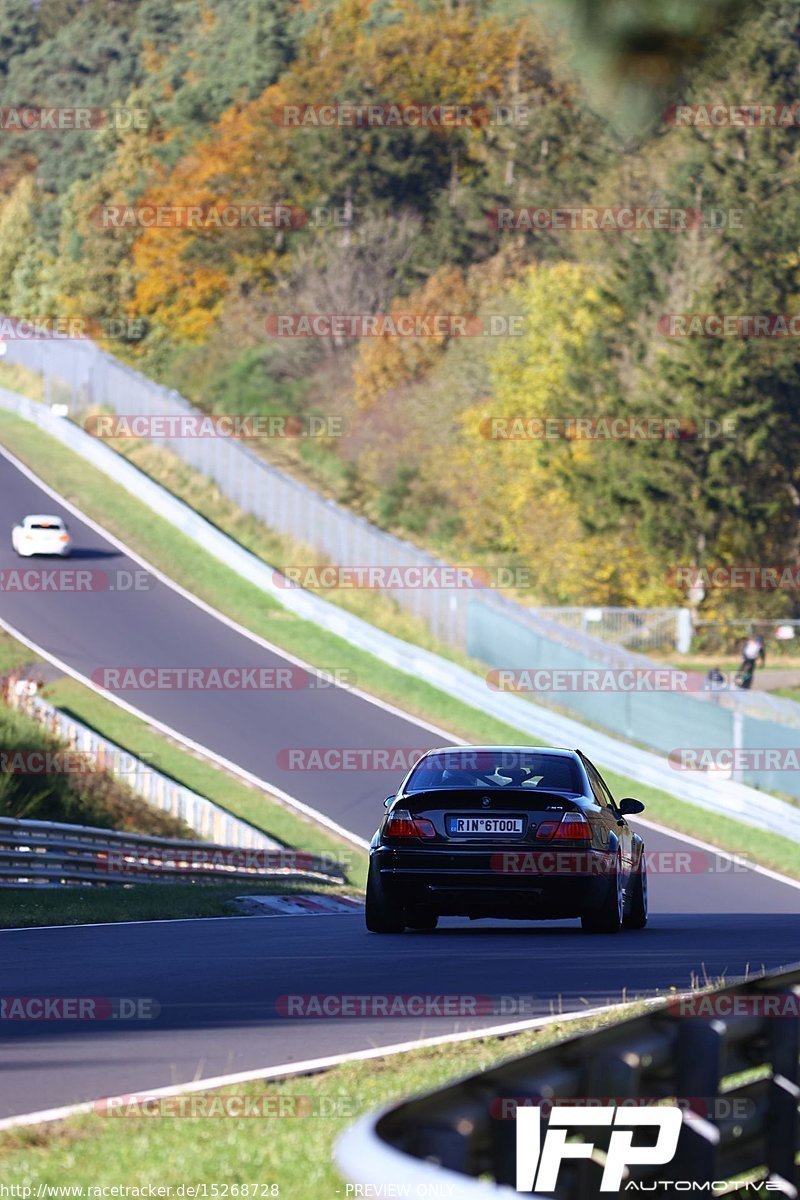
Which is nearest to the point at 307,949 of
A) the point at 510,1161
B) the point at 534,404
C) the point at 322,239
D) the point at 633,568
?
the point at 510,1161

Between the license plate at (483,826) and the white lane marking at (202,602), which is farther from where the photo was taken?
the white lane marking at (202,602)

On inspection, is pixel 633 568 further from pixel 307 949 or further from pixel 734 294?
pixel 307 949

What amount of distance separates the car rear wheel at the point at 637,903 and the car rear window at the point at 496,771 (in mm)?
1581

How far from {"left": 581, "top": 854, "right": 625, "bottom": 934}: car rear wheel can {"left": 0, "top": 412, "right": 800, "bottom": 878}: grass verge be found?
17.4m

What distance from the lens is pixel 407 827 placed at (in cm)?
1407

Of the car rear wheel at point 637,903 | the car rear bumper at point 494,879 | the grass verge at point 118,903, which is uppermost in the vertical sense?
the car rear bumper at point 494,879

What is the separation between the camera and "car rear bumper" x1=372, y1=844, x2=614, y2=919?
13922 millimetres

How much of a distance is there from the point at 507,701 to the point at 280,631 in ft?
28.0

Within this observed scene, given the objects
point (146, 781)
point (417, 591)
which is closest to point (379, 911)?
point (146, 781)

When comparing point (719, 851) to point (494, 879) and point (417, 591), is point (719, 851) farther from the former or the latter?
point (417, 591)

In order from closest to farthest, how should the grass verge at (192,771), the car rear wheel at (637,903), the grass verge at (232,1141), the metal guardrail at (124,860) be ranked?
the grass verge at (232,1141) < the car rear wheel at (637,903) < the metal guardrail at (124,860) < the grass verge at (192,771)

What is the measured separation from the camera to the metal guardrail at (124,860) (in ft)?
69.8

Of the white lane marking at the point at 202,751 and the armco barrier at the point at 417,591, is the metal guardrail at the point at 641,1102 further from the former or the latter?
the armco barrier at the point at 417,591

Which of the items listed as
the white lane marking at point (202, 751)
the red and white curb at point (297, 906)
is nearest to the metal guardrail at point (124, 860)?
the red and white curb at point (297, 906)
